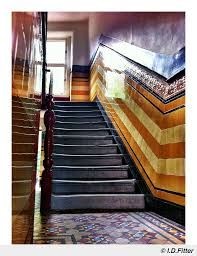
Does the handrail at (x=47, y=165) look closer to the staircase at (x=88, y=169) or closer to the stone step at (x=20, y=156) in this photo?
the staircase at (x=88, y=169)

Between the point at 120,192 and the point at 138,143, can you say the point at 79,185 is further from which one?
the point at 138,143

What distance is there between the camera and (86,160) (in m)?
3.94

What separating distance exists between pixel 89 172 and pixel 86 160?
10.7 inches

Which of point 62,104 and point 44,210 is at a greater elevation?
point 62,104

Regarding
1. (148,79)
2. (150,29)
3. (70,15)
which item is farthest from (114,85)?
(70,15)

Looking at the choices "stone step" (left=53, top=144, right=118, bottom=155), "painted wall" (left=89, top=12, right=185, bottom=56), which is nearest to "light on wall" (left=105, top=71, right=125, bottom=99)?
"painted wall" (left=89, top=12, right=185, bottom=56)

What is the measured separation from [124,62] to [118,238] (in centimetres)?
243

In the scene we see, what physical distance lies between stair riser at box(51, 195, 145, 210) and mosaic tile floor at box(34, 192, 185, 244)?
17 cm

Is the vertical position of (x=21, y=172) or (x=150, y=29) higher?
(x=150, y=29)

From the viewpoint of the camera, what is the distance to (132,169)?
145 inches

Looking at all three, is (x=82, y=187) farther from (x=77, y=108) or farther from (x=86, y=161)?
(x=77, y=108)
